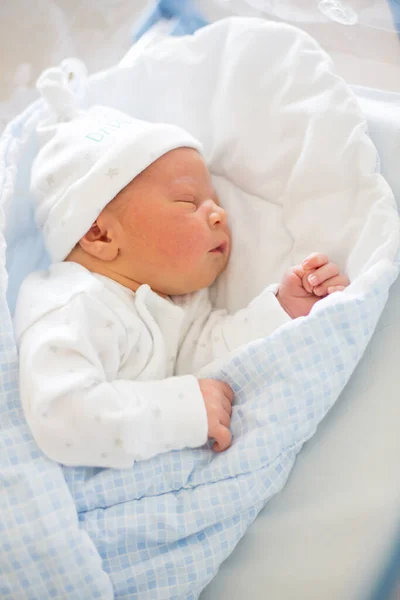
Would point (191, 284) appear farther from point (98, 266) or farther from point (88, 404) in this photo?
point (88, 404)

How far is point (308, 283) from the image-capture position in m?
0.95

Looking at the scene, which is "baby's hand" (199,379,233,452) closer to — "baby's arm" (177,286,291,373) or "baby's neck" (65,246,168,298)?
"baby's arm" (177,286,291,373)

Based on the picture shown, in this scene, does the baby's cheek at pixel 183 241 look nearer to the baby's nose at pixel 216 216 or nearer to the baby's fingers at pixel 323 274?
the baby's nose at pixel 216 216

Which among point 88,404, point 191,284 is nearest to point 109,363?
point 88,404

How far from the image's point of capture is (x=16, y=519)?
0.73 meters

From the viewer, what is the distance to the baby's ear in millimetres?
992

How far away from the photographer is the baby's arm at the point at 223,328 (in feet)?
3.15

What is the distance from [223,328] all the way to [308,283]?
169mm

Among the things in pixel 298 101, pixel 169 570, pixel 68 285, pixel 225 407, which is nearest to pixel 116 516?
pixel 169 570

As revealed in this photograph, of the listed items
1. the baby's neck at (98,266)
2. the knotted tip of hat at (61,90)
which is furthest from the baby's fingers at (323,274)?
the knotted tip of hat at (61,90)

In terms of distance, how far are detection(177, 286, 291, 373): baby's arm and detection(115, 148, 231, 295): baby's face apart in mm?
85

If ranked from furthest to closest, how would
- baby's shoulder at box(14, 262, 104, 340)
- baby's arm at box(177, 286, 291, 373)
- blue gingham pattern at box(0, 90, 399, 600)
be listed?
baby's arm at box(177, 286, 291, 373)
baby's shoulder at box(14, 262, 104, 340)
blue gingham pattern at box(0, 90, 399, 600)

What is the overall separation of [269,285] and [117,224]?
11.5 inches

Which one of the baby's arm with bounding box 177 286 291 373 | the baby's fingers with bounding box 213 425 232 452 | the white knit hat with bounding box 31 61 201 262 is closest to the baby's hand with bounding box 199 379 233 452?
the baby's fingers with bounding box 213 425 232 452
